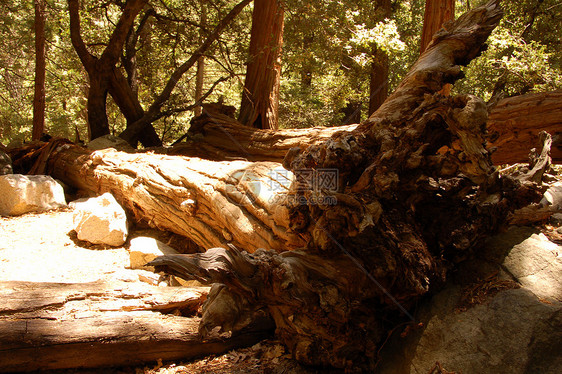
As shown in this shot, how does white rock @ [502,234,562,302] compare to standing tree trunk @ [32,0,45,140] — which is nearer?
white rock @ [502,234,562,302]

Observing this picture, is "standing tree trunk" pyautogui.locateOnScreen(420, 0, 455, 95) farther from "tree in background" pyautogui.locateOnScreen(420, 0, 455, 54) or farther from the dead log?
the dead log

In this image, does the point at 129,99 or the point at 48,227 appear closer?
the point at 48,227

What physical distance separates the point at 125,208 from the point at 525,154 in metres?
5.45

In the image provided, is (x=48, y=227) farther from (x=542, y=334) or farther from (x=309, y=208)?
(x=542, y=334)

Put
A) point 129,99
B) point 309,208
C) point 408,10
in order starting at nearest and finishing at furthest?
point 309,208 → point 129,99 → point 408,10

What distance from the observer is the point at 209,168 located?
176 inches

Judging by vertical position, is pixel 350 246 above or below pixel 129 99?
below

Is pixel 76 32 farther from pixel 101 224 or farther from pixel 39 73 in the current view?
pixel 101 224

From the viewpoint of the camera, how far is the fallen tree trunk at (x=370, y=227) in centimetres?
Result: 210

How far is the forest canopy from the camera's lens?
6766 mm

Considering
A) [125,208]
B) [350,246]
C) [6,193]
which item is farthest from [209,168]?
[6,193]

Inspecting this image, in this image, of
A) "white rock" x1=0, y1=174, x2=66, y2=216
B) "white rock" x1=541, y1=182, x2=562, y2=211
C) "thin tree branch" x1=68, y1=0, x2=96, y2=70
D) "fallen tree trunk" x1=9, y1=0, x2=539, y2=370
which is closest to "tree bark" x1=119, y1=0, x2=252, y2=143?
"thin tree branch" x1=68, y1=0, x2=96, y2=70

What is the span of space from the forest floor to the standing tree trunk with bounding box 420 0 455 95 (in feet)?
16.8

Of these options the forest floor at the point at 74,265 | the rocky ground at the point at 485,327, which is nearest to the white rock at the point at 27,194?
the forest floor at the point at 74,265
